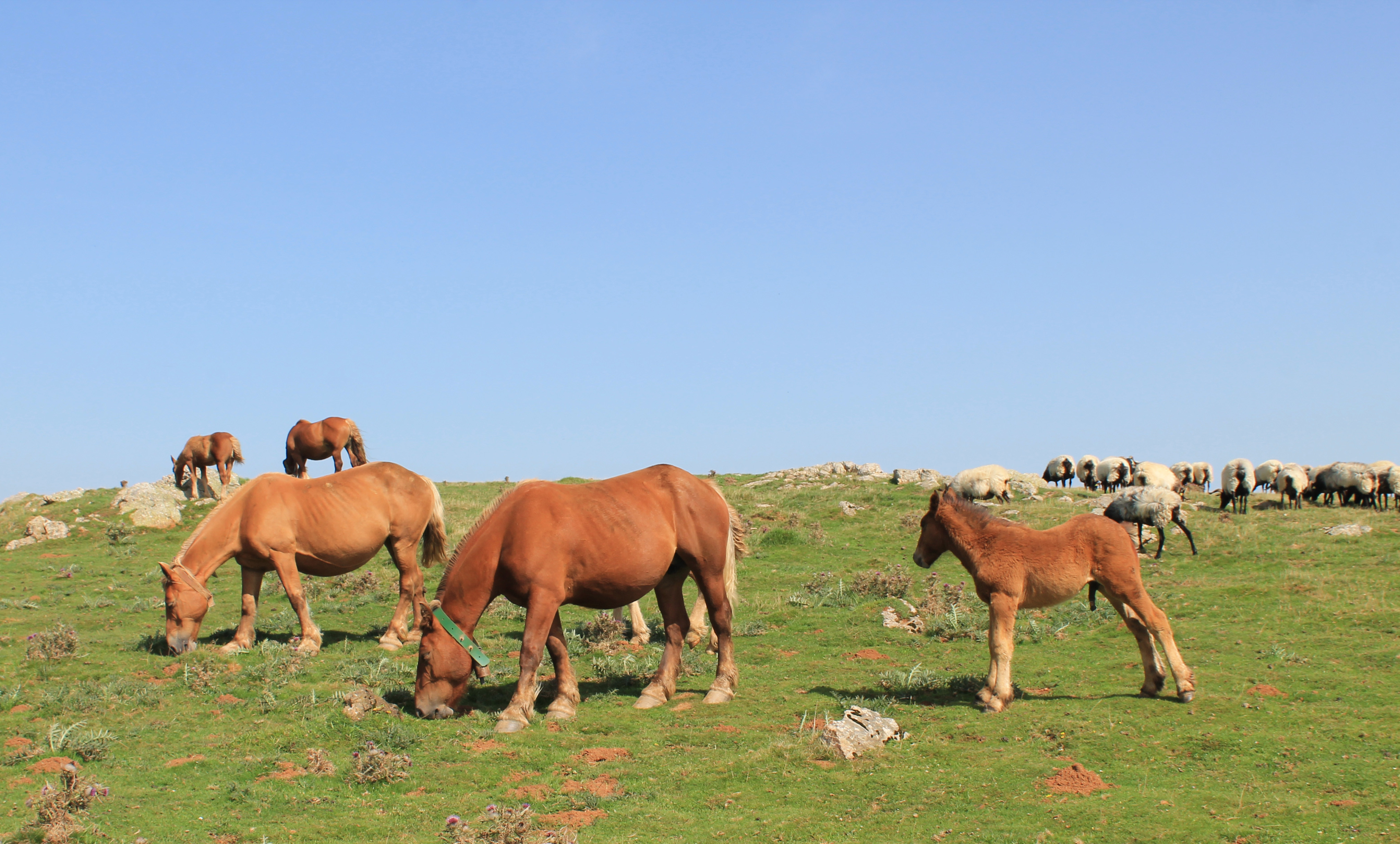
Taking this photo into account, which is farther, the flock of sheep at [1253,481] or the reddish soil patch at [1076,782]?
the flock of sheep at [1253,481]

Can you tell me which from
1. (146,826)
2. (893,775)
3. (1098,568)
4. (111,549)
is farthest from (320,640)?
(111,549)

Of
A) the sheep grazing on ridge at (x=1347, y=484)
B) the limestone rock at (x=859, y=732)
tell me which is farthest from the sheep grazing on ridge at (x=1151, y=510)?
the sheep grazing on ridge at (x=1347, y=484)

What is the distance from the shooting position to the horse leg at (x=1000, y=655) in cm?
1130

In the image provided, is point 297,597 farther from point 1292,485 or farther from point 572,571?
point 1292,485

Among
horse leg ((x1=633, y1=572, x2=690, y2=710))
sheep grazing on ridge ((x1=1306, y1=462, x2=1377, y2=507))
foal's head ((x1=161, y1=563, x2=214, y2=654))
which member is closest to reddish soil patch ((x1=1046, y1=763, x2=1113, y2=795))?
horse leg ((x1=633, y1=572, x2=690, y2=710))

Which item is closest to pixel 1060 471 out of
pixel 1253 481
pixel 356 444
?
pixel 1253 481

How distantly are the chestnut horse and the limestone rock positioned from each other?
5.42 feet

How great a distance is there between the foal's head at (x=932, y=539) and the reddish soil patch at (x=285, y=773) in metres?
7.64

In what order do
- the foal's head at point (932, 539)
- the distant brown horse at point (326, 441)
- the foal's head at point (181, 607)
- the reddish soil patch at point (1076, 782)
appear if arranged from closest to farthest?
the reddish soil patch at point (1076, 782) < the foal's head at point (932, 539) < the foal's head at point (181, 607) < the distant brown horse at point (326, 441)

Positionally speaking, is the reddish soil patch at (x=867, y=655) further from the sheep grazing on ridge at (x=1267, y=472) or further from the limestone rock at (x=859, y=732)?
the sheep grazing on ridge at (x=1267, y=472)

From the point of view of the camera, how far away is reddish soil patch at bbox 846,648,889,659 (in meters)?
14.7

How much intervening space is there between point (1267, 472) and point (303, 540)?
1810 inches

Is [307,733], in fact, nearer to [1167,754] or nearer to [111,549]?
[1167,754]

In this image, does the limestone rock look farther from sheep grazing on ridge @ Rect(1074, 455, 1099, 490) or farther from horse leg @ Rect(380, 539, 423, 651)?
sheep grazing on ridge @ Rect(1074, 455, 1099, 490)
